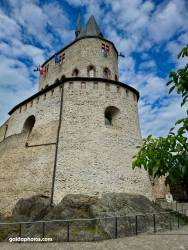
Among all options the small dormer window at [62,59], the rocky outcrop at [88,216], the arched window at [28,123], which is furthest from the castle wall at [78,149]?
the small dormer window at [62,59]

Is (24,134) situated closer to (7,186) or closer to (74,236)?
(7,186)

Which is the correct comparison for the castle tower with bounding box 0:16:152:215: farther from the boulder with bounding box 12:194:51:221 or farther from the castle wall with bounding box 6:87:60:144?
the boulder with bounding box 12:194:51:221

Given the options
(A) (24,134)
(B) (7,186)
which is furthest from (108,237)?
(A) (24,134)

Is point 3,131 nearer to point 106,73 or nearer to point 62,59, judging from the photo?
point 62,59

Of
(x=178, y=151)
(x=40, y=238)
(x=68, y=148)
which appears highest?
(x=68, y=148)

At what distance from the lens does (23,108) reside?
58.4 feet

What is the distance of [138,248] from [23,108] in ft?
46.2

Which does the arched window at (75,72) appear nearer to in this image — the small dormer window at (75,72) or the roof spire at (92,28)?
the small dormer window at (75,72)

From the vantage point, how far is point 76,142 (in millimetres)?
13531

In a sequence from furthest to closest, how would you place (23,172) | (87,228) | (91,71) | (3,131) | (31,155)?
1. (3,131)
2. (91,71)
3. (31,155)
4. (23,172)
5. (87,228)

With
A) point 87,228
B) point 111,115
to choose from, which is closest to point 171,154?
point 87,228

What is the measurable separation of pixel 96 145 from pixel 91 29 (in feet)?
48.0

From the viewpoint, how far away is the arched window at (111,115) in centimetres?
1522

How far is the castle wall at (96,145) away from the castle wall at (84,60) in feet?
14.3
